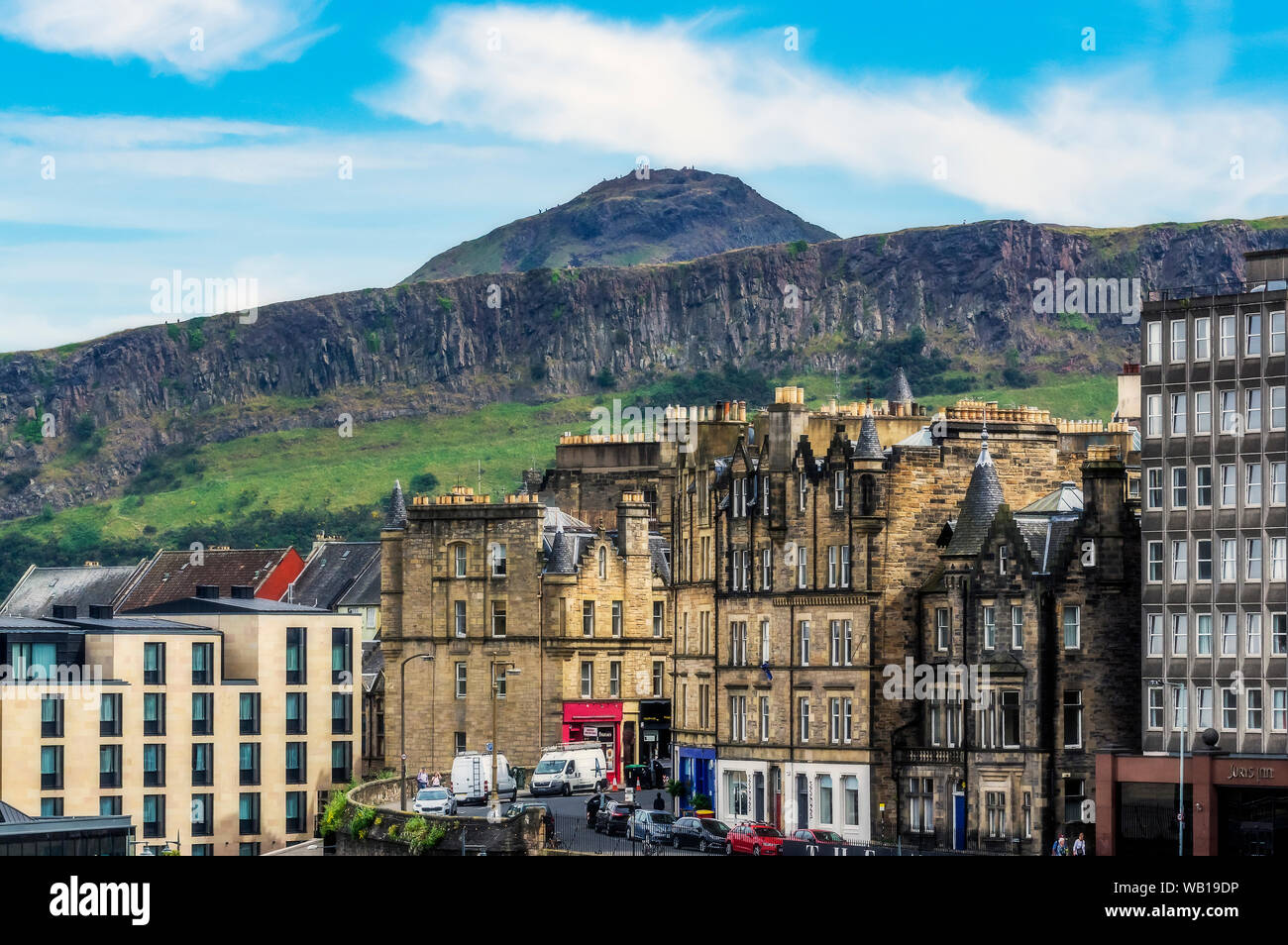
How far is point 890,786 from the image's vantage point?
344ft

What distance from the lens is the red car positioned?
308 feet

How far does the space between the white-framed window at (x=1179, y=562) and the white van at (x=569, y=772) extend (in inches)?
1359

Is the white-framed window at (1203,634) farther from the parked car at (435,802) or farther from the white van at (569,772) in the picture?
the white van at (569,772)

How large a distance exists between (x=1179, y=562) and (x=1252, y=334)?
847 cm

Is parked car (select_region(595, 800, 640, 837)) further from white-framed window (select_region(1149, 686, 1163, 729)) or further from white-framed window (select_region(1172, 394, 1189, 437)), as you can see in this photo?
white-framed window (select_region(1172, 394, 1189, 437))

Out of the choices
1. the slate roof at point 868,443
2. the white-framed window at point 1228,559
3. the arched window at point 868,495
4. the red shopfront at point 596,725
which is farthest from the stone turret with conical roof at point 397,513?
the white-framed window at point 1228,559


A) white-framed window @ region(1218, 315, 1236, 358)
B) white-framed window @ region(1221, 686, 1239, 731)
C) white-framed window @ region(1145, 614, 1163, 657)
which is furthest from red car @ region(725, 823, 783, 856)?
white-framed window @ region(1218, 315, 1236, 358)

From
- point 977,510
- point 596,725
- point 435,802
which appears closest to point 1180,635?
point 977,510

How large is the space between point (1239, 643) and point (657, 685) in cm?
4548

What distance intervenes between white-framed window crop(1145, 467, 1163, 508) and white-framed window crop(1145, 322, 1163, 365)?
13.2 ft

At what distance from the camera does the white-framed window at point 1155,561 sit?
95.8 m

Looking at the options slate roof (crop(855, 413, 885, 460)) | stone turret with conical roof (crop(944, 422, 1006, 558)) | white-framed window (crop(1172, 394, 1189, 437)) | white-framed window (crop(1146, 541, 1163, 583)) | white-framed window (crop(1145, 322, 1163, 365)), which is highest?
white-framed window (crop(1145, 322, 1163, 365))
